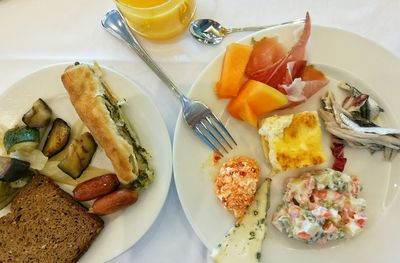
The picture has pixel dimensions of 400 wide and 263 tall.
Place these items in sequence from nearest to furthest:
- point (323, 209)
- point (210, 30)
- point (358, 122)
→ 1. point (323, 209)
2. point (358, 122)
3. point (210, 30)

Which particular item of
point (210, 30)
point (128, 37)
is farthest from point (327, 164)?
point (128, 37)

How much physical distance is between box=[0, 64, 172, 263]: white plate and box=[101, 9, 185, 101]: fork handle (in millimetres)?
121

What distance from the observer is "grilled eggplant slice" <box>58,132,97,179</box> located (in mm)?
1532

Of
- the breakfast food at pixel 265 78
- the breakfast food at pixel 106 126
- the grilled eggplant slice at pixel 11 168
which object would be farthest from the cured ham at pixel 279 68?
the grilled eggplant slice at pixel 11 168

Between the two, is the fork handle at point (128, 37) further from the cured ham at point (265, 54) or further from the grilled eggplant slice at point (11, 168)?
the grilled eggplant slice at point (11, 168)

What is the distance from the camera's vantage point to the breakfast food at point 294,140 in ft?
4.88

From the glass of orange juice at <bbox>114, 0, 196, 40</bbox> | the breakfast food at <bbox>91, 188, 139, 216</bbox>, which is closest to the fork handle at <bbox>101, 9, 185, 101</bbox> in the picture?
the glass of orange juice at <bbox>114, 0, 196, 40</bbox>

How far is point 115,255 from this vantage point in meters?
1.51

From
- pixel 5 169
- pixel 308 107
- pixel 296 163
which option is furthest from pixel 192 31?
pixel 5 169

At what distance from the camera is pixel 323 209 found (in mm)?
1447

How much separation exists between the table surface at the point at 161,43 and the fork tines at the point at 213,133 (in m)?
0.16

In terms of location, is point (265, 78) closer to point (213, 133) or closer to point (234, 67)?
point (234, 67)

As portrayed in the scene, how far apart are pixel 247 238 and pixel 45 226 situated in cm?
71

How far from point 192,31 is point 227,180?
601 millimetres
